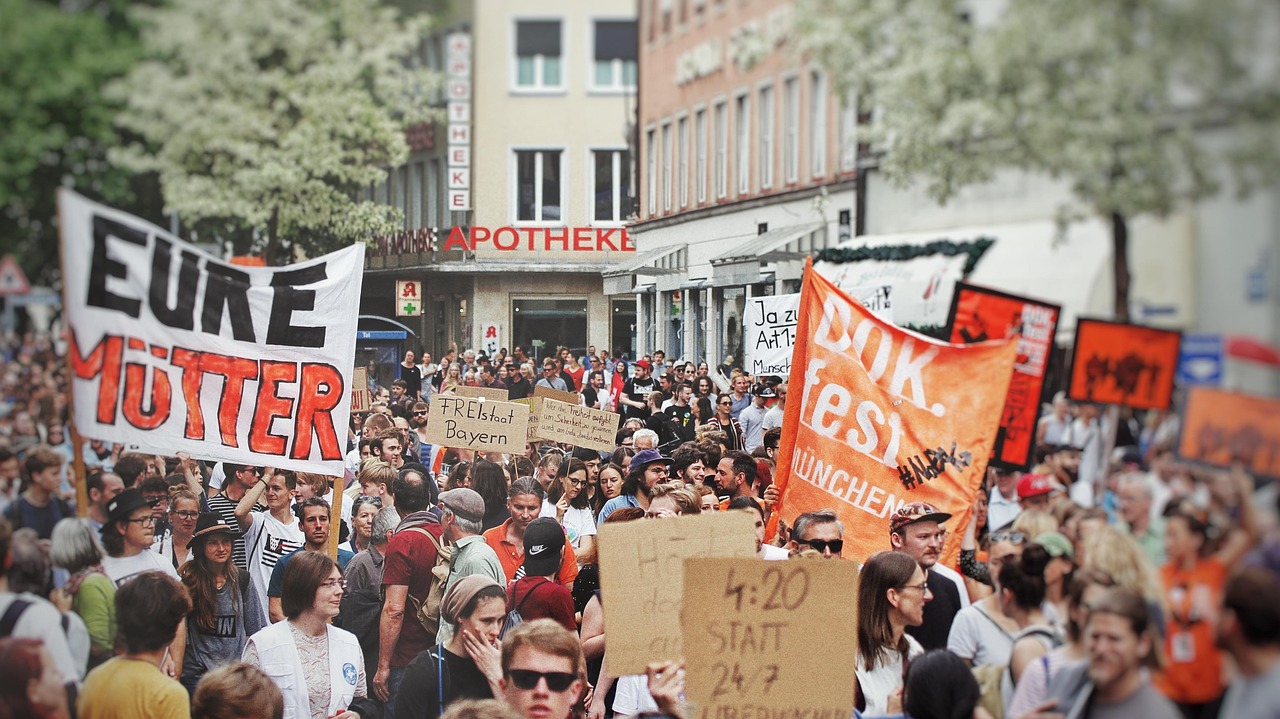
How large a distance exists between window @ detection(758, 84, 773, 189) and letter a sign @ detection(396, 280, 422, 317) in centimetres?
199

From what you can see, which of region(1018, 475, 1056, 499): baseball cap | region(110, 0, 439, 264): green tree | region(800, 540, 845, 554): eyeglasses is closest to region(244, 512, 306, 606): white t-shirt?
region(110, 0, 439, 264): green tree

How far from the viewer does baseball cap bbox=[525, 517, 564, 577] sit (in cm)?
838

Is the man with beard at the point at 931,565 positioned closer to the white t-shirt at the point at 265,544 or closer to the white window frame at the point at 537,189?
the white window frame at the point at 537,189

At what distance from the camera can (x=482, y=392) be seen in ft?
28.9

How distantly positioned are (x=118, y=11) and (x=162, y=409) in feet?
5.16

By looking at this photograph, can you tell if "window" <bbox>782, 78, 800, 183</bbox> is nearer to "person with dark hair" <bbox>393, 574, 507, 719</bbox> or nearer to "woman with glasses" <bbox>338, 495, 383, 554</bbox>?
"person with dark hair" <bbox>393, 574, 507, 719</bbox>

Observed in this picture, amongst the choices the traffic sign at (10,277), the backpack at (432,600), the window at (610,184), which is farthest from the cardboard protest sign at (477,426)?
the traffic sign at (10,277)

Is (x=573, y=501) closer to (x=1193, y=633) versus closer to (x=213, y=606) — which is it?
(x=213, y=606)

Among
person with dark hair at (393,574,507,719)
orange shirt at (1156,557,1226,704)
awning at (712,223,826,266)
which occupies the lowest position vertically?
person with dark hair at (393,574,507,719)

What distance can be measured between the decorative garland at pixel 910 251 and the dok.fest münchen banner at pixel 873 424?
0.47m

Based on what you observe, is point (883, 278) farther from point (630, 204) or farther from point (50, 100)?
point (50, 100)

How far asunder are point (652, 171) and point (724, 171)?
0.64 meters

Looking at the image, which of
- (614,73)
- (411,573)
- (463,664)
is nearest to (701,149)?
(614,73)

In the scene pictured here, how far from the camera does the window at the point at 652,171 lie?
6.84 meters
